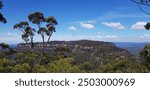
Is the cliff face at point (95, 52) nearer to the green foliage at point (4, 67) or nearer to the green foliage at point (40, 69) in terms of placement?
the green foliage at point (40, 69)

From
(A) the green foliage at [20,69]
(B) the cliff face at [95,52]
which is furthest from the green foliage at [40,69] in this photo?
(B) the cliff face at [95,52]

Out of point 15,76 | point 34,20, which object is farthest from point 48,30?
point 15,76

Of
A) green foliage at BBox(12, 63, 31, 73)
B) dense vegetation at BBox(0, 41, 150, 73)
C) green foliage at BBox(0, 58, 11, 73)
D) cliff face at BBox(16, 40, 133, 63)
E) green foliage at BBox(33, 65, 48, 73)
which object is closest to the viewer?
green foliage at BBox(0, 58, 11, 73)

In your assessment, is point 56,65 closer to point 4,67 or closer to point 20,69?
point 20,69

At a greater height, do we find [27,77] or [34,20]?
[34,20]

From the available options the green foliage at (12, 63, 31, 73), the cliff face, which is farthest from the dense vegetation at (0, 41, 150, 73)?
the cliff face

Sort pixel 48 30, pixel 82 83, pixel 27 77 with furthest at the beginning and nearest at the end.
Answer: pixel 48 30 < pixel 27 77 < pixel 82 83

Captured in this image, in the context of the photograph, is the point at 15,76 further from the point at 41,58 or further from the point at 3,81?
the point at 41,58

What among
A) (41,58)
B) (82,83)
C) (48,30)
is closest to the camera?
(82,83)

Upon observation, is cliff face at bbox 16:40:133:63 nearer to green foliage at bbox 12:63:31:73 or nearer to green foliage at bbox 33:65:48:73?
green foliage at bbox 33:65:48:73

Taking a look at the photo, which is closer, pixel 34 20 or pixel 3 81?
pixel 3 81

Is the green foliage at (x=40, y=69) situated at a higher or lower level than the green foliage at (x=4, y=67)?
lower
